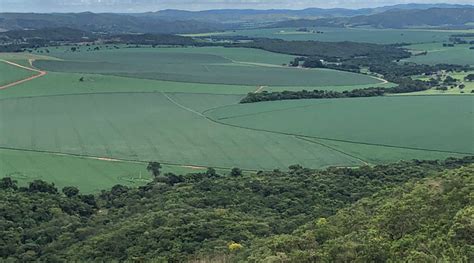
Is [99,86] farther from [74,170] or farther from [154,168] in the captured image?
[154,168]

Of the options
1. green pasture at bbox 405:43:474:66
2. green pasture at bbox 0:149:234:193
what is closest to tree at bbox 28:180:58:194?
green pasture at bbox 0:149:234:193

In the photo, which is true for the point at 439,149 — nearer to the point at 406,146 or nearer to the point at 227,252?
the point at 406,146

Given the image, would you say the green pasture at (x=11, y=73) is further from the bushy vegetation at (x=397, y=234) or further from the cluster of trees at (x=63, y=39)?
the bushy vegetation at (x=397, y=234)

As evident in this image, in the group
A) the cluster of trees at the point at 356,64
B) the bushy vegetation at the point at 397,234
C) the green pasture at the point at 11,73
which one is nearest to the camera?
the bushy vegetation at the point at 397,234

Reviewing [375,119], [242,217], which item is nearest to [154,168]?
[242,217]

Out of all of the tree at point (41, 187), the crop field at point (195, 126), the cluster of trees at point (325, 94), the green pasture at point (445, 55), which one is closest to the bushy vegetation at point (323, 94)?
the cluster of trees at point (325, 94)

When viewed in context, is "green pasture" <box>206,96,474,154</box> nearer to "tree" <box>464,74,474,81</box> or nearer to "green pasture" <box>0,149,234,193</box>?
"green pasture" <box>0,149,234,193</box>
